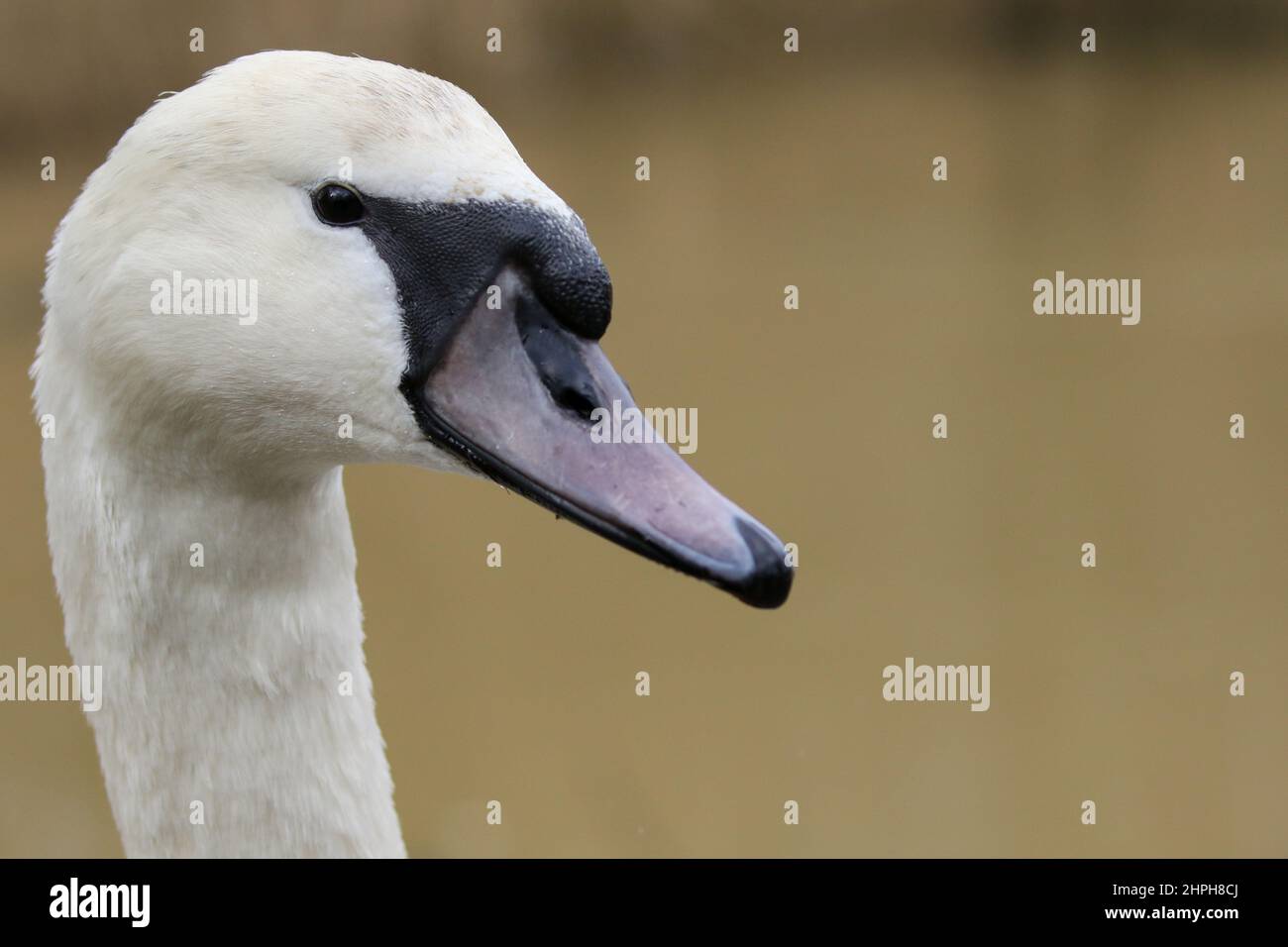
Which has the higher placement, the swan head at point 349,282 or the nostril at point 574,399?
the swan head at point 349,282

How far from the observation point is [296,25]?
8.80 meters

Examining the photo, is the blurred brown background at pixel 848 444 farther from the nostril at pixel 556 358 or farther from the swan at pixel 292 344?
the nostril at pixel 556 358

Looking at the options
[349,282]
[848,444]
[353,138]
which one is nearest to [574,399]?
[349,282]

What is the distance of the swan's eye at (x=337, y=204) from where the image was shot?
2219mm

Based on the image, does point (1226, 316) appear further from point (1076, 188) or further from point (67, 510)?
point (67, 510)

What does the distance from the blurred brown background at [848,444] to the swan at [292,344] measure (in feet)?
11.5

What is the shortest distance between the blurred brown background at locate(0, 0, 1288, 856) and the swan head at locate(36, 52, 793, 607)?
143 inches

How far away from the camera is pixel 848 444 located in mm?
7297

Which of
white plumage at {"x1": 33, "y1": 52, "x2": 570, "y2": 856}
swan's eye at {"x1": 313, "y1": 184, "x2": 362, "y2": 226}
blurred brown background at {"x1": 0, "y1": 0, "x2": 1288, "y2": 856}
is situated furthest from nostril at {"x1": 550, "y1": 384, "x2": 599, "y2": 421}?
blurred brown background at {"x1": 0, "y1": 0, "x2": 1288, "y2": 856}

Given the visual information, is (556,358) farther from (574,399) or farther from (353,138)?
(353,138)

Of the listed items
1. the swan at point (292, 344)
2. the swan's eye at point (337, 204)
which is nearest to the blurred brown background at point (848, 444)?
the swan at point (292, 344)

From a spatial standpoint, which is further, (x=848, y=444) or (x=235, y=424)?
(x=848, y=444)

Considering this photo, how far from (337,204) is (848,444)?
524cm

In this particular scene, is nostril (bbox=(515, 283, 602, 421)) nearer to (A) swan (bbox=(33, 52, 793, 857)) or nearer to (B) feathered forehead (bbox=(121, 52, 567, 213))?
(A) swan (bbox=(33, 52, 793, 857))
